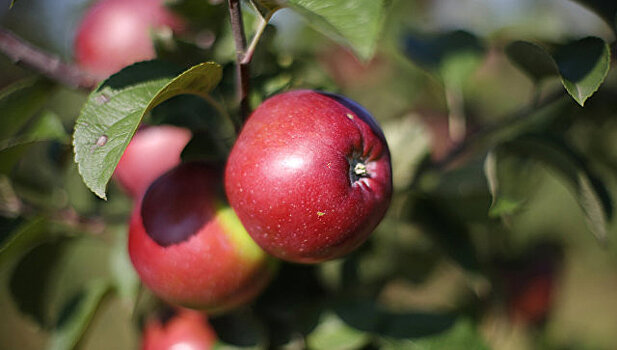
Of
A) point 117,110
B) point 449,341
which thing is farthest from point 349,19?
point 449,341

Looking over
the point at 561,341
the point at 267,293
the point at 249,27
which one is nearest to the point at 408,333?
the point at 267,293

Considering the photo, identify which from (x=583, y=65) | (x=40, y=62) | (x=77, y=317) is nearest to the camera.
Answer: (x=583, y=65)

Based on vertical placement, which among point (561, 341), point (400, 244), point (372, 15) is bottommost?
point (561, 341)

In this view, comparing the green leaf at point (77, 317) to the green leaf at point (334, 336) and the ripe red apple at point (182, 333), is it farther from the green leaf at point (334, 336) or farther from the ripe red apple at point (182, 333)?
the green leaf at point (334, 336)

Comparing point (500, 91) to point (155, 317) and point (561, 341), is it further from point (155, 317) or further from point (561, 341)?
point (155, 317)

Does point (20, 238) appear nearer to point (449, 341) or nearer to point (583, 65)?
point (449, 341)
